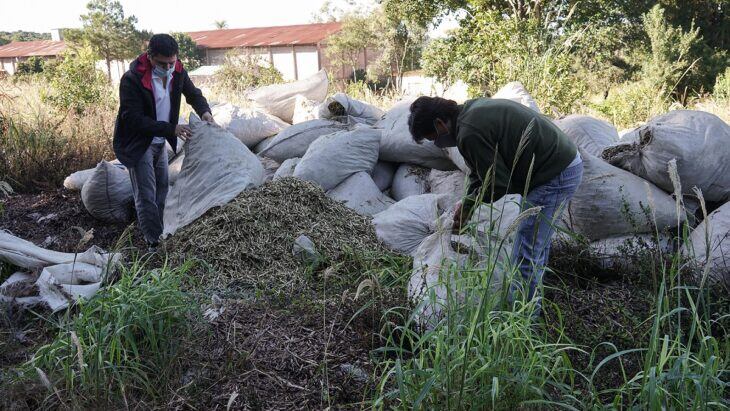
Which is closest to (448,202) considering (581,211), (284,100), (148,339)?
(581,211)

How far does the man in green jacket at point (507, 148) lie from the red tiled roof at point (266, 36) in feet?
101

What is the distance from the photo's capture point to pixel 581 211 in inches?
122

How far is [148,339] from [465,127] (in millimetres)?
1350

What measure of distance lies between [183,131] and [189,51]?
3569cm

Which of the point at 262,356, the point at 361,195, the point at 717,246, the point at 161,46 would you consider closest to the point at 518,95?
the point at 361,195

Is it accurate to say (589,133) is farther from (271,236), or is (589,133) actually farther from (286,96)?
(286,96)

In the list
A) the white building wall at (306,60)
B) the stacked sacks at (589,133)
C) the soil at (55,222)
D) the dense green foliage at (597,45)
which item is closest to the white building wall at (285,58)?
the white building wall at (306,60)

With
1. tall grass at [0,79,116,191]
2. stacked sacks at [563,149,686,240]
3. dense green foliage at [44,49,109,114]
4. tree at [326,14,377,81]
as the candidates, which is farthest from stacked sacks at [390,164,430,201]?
tree at [326,14,377,81]

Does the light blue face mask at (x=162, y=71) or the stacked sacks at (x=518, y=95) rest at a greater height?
the light blue face mask at (x=162, y=71)

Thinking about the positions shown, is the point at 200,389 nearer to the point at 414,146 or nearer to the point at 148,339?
the point at 148,339

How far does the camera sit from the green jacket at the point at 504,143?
2.30m

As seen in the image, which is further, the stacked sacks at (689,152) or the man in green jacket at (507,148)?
the stacked sacks at (689,152)

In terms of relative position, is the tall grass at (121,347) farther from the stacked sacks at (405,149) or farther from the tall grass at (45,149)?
the tall grass at (45,149)

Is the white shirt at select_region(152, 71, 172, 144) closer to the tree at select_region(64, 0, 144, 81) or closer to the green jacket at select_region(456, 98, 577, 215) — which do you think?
the green jacket at select_region(456, 98, 577, 215)
